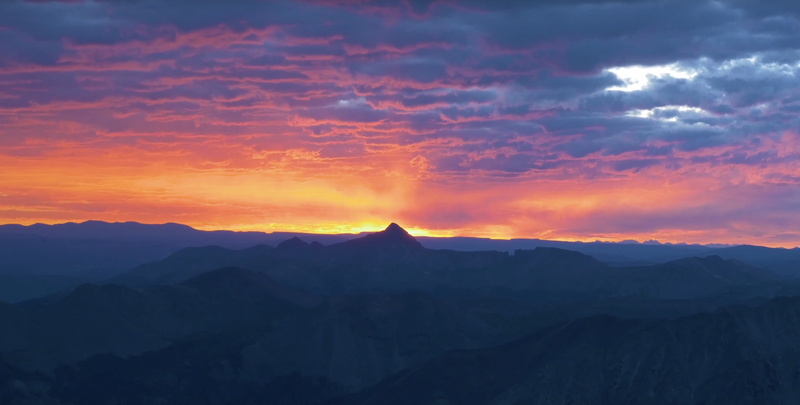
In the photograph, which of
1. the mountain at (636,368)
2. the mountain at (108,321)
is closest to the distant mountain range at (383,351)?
the mountain at (636,368)

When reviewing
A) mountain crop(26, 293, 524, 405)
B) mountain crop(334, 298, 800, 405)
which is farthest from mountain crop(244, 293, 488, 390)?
mountain crop(334, 298, 800, 405)

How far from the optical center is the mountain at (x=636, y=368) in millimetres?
109188

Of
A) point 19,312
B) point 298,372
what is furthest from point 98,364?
point 298,372

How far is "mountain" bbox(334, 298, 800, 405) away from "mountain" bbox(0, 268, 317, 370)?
188ft

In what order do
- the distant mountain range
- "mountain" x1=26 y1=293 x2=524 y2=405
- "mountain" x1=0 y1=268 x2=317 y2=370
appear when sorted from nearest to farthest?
the distant mountain range, "mountain" x1=26 y1=293 x2=524 y2=405, "mountain" x1=0 y1=268 x2=317 y2=370

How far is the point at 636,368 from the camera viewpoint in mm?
114312

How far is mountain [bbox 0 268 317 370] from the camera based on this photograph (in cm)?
15175

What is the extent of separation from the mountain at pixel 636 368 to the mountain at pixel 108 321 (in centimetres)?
5725

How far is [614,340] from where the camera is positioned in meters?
120

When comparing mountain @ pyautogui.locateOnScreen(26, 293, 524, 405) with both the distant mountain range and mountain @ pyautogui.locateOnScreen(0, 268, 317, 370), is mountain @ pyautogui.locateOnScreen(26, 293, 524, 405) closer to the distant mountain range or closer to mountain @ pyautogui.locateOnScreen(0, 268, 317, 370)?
the distant mountain range

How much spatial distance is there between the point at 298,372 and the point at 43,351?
4804cm

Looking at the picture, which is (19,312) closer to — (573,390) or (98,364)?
(98,364)

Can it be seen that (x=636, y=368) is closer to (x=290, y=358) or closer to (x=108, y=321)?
(x=290, y=358)

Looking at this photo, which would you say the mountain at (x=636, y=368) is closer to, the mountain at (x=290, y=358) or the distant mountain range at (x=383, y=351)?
the distant mountain range at (x=383, y=351)
